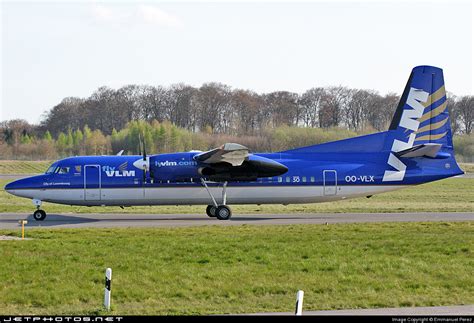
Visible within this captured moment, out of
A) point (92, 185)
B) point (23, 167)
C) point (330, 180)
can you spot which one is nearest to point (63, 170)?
point (92, 185)

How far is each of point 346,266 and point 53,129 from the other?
287 ft

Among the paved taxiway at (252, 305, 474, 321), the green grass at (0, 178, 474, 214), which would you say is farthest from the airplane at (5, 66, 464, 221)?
the paved taxiway at (252, 305, 474, 321)

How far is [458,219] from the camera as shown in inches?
1047

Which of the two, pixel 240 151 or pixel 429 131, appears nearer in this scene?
pixel 240 151

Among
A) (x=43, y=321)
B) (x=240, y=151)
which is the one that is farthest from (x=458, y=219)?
(x=43, y=321)

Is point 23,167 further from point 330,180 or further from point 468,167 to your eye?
point 330,180

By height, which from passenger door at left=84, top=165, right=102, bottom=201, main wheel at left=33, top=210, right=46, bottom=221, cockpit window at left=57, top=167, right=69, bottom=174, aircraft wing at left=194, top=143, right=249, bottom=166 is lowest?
main wheel at left=33, top=210, right=46, bottom=221

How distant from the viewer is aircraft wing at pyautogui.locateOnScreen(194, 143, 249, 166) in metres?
25.6

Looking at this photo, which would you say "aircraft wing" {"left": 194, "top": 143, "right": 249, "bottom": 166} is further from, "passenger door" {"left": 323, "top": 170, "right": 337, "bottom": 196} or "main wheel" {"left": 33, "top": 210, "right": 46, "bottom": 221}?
"main wheel" {"left": 33, "top": 210, "right": 46, "bottom": 221}

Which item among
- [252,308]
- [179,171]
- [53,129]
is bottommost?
[252,308]

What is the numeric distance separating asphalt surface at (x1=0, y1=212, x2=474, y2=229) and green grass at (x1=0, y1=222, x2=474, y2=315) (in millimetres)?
3802

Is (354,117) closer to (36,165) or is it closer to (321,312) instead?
(36,165)

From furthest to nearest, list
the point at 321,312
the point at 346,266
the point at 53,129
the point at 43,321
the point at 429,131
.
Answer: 1. the point at 53,129
2. the point at 429,131
3. the point at 346,266
4. the point at 321,312
5. the point at 43,321

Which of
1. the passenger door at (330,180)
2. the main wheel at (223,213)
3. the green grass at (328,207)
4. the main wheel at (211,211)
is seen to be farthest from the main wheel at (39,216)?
the passenger door at (330,180)
